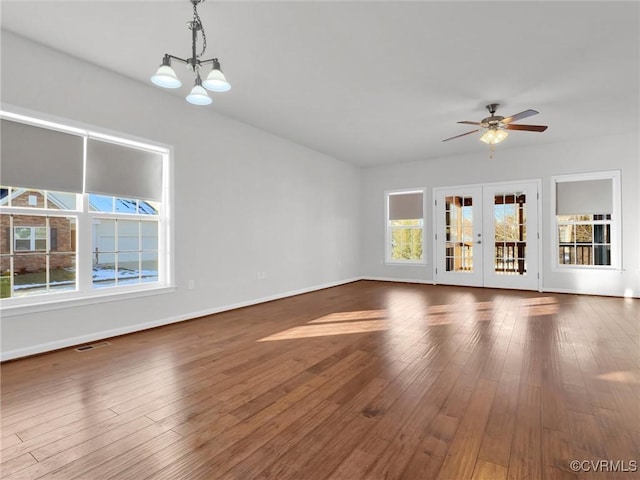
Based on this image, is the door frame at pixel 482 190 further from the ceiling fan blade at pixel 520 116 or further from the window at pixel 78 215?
the window at pixel 78 215

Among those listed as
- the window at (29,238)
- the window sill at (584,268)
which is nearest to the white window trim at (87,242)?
the window at (29,238)

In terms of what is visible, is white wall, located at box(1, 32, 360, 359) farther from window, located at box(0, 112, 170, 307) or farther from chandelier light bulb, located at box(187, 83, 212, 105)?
chandelier light bulb, located at box(187, 83, 212, 105)

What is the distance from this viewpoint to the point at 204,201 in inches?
188

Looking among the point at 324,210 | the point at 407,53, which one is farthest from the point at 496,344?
the point at 324,210

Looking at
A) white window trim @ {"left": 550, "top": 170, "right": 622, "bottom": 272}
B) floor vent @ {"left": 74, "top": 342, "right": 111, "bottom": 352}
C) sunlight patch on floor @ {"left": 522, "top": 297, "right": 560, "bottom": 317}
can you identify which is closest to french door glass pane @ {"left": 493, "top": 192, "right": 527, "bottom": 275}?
white window trim @ {"left": 550, "top": 170, "right": 622, "bottom": 272}

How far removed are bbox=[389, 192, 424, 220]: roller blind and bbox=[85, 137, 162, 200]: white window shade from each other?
5.73 m

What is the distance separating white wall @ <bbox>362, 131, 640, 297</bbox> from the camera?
6.05m

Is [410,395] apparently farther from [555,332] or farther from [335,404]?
[555,332]

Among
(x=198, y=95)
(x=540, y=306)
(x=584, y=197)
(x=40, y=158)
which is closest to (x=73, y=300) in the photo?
(x=40, y=158)

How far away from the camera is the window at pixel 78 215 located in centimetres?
317

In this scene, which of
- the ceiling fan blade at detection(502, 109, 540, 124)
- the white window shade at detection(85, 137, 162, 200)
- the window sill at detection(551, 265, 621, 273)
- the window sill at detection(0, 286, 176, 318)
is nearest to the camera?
the window sill at detection(0, 286, 176, 318)

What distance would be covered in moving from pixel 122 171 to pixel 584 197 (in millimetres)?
7831

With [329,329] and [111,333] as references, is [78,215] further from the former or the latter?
[329,329]

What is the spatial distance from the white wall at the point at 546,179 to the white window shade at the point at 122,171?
18.7 ft
